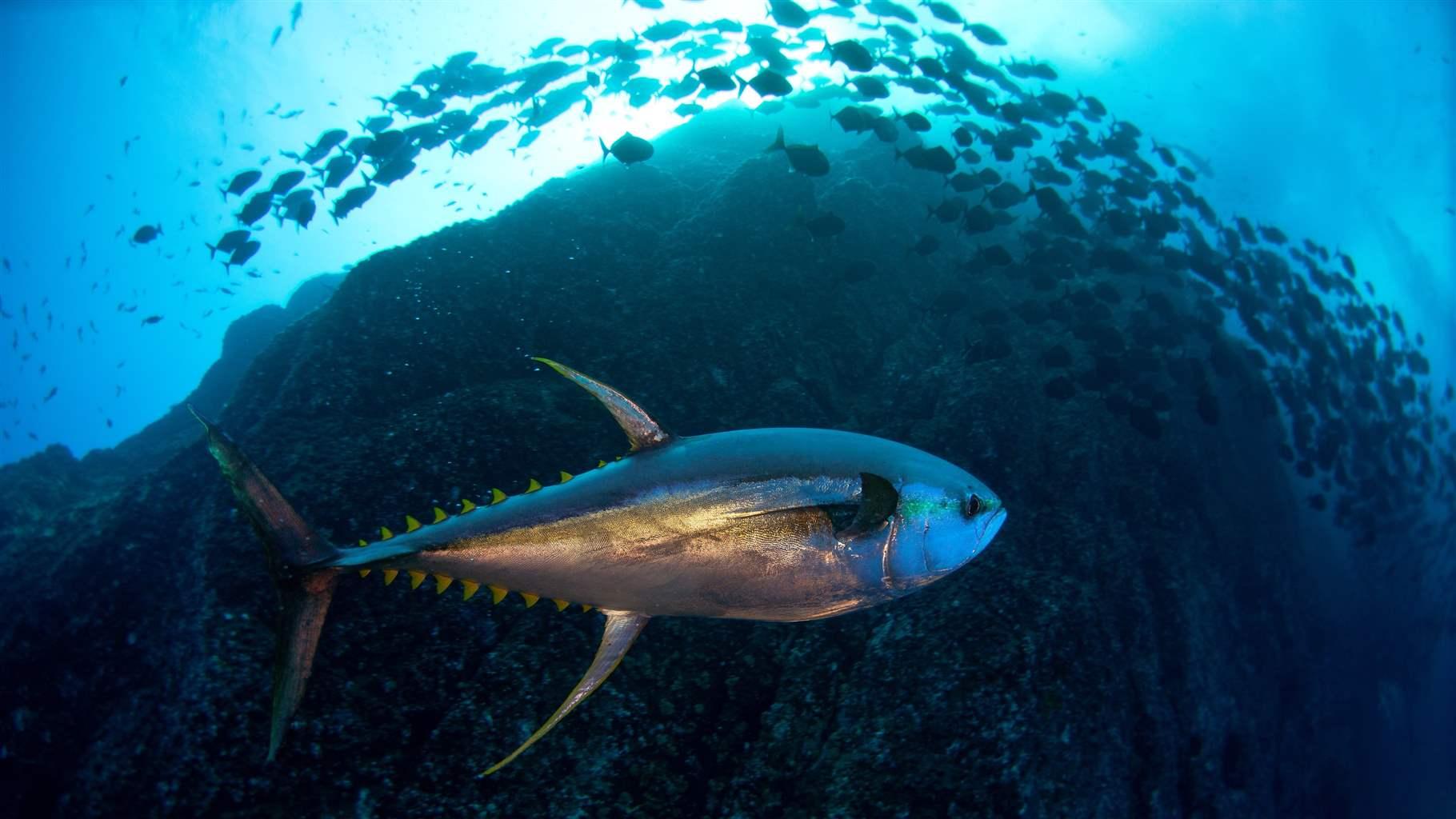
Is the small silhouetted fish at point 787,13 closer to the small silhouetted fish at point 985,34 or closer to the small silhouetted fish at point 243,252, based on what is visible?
the small silhouetted fish at point 985,34

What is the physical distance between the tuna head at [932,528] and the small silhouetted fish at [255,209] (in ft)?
37.2

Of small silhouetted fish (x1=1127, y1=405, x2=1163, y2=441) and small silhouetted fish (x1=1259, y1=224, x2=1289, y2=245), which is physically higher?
small silhouetted fish (x1=1127, y1=405, x2=1163, y2=441)

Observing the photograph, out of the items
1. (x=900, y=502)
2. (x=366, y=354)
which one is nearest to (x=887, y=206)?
(x=366, y=354)

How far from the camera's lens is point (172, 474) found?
6000 millimetres

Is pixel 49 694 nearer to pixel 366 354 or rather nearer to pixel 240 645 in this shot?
pixel 240 645

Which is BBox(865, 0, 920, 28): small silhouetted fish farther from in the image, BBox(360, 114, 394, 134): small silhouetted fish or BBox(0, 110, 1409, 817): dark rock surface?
BBox(360, 114, 394, 134): small silhouetted fish

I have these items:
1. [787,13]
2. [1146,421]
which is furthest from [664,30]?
[1146,421]

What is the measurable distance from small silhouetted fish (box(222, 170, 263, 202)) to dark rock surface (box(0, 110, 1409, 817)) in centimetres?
319

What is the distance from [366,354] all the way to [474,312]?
1.17 m

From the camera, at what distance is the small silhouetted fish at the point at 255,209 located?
9.06 m

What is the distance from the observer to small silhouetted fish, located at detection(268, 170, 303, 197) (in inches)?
374

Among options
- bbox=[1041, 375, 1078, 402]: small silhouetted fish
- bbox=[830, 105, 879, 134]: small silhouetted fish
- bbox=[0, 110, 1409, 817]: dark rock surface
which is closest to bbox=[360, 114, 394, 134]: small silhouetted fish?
bbox=[0, 110, 1409, 817]: dark rock surface

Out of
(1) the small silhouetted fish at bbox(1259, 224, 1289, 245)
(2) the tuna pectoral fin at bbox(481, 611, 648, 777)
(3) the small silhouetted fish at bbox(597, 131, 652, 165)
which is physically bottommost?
(1) the small silhouetted fish at bbox(1259, 224, 1289, 245)

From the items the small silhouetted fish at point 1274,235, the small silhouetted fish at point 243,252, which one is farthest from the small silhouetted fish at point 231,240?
the small silhouetted fish at point 1274,235
